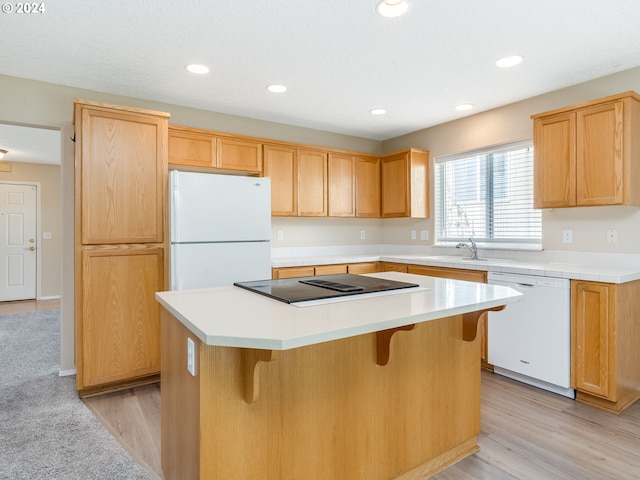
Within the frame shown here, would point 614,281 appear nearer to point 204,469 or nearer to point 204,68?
point 204,469

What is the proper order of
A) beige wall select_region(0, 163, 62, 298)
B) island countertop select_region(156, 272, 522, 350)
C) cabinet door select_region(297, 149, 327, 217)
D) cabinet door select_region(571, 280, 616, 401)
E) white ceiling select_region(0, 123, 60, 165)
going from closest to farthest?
1. island countertop select_region(156, 272, 522, 350)
2. cabinet door select_region(571, 280, 616, 401)
3. cabinet door select_region(297, 149, 327, 217)
4. white ceiling select_region(0, 123, 60, 165)
5. beige wall select_region(0, 163, 62, 298)

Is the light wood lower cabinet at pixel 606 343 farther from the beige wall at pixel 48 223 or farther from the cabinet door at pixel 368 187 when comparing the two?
the beige wall at pixel 48 223

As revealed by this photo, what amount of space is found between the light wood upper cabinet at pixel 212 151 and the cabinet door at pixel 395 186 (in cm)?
159

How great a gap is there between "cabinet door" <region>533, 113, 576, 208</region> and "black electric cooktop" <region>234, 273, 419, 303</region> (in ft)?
5.90

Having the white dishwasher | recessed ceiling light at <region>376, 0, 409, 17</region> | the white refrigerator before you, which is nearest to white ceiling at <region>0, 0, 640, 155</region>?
recessed ceiling light at <region>376, 0, 409, 17</region>

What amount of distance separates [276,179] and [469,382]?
8.57 ft

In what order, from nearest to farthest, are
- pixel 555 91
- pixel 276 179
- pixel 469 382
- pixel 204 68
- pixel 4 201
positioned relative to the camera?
pixel 469 382
pixel 204 68
pixel 555 91
pixel 276 179
pixel 4 201

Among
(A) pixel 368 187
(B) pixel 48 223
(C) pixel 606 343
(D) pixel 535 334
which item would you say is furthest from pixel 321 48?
(B) pixel 48 223

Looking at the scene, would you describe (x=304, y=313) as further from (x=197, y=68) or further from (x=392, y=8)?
(x=197, y=68)

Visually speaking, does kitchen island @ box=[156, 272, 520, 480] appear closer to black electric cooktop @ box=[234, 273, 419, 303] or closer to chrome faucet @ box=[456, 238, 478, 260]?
black electric cooktop @ box=[234, 273, 419, 303]

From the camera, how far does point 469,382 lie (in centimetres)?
195

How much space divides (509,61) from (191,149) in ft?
8.51

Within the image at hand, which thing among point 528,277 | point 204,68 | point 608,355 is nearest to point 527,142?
point 528,277

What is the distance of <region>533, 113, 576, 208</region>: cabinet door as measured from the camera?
111 inches
